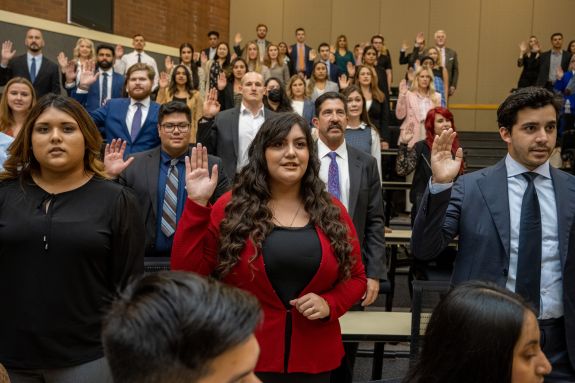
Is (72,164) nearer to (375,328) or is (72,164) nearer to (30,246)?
(30,246)

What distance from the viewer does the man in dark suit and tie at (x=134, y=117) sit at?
511cm

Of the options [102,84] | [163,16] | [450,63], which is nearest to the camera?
[102,84]

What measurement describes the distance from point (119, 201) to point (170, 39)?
12.3 metres

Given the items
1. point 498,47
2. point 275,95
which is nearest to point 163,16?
point 498,47

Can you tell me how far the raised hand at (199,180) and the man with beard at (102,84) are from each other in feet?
17.0

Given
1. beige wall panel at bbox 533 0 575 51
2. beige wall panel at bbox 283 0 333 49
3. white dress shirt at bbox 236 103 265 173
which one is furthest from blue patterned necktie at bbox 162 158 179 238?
beige wall panel at bbox 533 0 575 51

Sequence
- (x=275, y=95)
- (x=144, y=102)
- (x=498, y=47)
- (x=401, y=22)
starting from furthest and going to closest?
Answer: (x=401, y=22) → (x=498, y=47) → (x=275, y=95) → (x=144, y=102)

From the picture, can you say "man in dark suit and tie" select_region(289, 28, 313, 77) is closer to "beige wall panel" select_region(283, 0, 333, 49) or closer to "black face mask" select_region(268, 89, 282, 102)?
"beige wall panel" select_region(283, 0, 333, 49)

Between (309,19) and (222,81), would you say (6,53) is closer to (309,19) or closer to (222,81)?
(222,81)

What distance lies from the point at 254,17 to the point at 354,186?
13689 mm

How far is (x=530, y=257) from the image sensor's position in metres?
2.37

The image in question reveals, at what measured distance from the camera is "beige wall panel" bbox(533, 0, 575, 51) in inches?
618

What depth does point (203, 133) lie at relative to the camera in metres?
5.32

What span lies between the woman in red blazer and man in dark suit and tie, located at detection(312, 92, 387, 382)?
2.82ft
